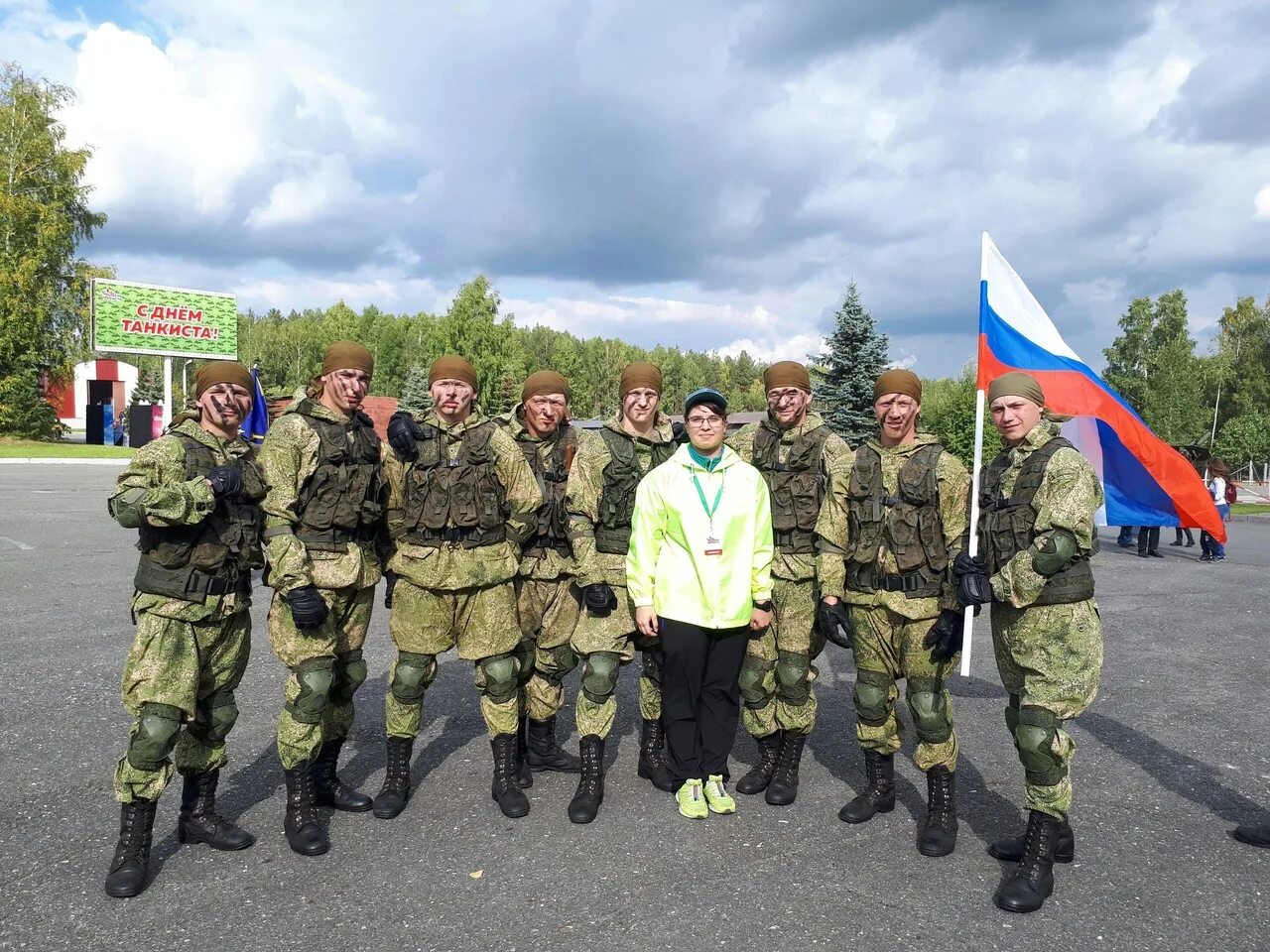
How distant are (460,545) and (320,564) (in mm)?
754

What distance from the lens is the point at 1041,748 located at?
3.70 m

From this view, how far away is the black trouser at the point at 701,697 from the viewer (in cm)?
448

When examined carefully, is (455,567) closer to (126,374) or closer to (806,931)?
(806,931)

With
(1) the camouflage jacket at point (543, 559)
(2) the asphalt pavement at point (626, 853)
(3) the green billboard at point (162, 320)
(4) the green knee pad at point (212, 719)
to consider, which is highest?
(3) the green billboard at point (162, 320)

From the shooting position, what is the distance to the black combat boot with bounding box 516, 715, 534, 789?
489cm

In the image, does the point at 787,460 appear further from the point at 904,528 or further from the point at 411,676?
the point at 411,676

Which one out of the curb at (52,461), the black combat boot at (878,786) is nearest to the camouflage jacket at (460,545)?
the black combat boot at (878,786)

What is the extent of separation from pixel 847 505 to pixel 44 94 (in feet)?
174

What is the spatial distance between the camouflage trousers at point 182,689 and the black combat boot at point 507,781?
1418mm

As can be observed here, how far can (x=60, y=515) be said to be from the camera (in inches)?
666

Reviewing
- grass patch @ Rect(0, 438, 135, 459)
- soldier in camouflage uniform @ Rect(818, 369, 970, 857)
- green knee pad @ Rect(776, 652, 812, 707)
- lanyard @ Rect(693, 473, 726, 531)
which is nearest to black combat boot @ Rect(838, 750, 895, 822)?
soldier in camouflage uniform @ Rect(818, 369, 970, 857)

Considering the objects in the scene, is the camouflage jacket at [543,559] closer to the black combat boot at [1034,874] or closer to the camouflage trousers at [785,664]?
the camouflage trousers at [785,664]

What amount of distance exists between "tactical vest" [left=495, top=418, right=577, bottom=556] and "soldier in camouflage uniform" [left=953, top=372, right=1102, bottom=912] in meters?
2.42

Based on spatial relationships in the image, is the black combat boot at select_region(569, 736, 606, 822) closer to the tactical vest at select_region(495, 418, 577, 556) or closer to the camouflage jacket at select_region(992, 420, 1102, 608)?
the tactical vest at select_region(495, 418, 577, 556)
